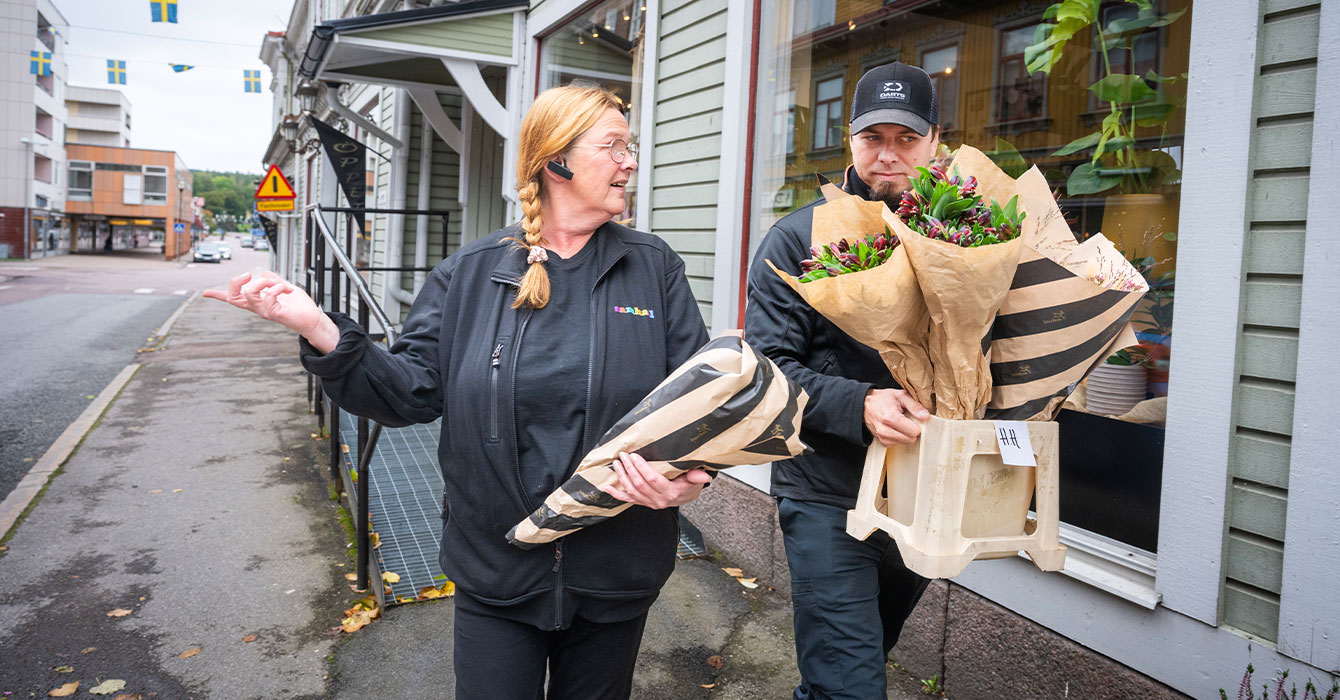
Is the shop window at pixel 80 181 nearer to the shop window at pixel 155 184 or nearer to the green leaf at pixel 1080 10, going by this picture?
the shop window at pixel 155 184

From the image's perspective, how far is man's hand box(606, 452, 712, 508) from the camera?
5.22 feet

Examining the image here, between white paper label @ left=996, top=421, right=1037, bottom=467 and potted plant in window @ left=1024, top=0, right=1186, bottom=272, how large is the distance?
1315 millimetres

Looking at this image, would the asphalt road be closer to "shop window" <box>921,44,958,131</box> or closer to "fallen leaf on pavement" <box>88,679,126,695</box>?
"fallen leaf on pavement" <box>88,679,126,695</box>

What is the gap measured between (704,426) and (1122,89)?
90.6 inches

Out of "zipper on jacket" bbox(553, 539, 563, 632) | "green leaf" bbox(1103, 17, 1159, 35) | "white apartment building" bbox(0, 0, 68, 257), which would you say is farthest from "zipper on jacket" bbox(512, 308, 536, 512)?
"white apartment building" bbox(0, 0, 68, 257)

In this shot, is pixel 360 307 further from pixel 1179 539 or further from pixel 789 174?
pixel 1179 539

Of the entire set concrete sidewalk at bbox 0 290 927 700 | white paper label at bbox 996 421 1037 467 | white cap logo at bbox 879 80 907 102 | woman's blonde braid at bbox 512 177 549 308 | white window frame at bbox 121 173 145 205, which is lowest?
concrete sidewalk at bbox 0 290 927 700

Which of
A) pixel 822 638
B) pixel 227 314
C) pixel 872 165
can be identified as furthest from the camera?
pixel 227 314

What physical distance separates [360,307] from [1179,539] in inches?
148

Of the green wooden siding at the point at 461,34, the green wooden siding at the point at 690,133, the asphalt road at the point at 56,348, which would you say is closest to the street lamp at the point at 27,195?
the asphalt road at the point at 56,348

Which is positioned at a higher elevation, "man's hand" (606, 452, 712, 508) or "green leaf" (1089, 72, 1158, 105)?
"green leaf" (1089, 72, 1158, 105)

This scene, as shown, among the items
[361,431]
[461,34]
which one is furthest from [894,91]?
[461,34]

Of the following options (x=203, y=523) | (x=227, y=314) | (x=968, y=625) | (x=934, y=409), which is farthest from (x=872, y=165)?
(x=227, y=314)

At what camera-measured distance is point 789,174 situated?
457cm
